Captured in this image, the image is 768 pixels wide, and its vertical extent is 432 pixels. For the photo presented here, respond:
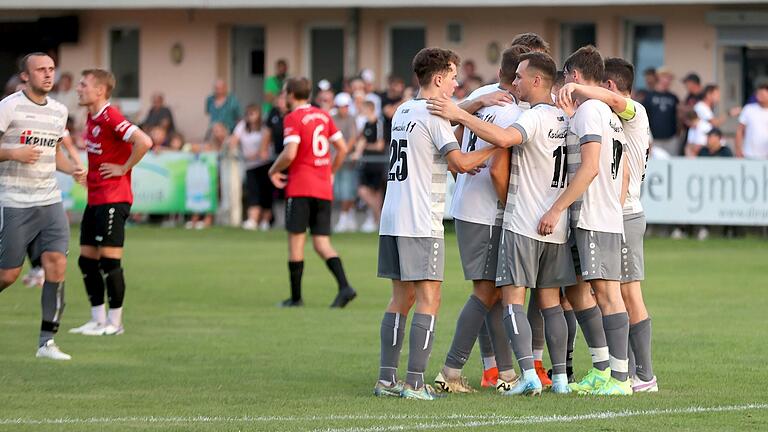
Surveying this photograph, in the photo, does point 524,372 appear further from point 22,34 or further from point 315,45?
point 22,34

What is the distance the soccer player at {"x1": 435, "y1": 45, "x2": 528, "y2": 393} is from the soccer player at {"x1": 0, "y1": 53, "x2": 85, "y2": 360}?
3.26 m

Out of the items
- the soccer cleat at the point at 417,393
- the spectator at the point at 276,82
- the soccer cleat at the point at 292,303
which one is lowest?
the soccer cleat at the point at 417,393

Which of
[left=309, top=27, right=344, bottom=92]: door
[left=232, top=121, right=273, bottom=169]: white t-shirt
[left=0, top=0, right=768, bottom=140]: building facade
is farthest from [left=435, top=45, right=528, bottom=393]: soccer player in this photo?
[left=309, top=27, right=344, bottom=92]: door

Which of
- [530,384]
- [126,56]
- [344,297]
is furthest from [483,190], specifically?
[126,56]

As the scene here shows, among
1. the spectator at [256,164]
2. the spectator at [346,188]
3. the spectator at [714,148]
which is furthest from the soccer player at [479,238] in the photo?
the spectator at [256,164]

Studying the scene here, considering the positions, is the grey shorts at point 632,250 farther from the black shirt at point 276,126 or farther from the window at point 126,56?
the window at point 126,56

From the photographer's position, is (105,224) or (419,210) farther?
(105,224)

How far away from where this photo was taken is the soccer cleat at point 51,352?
11.2 metres

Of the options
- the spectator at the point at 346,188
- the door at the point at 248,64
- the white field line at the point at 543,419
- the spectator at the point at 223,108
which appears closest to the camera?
the white field line at the point at 543,419

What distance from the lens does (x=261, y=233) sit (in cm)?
2483

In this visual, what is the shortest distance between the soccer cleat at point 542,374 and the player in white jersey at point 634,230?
53cm

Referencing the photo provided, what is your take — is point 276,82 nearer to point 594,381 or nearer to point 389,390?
point 389,390

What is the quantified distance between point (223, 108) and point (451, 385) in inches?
771

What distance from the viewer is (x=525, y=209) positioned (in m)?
9.15
